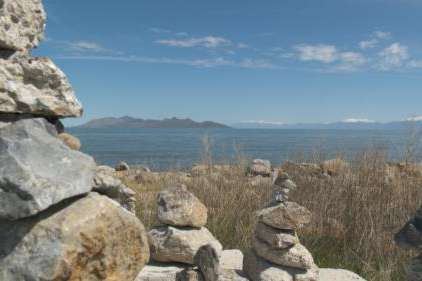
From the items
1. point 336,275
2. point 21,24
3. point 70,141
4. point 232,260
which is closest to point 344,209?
point 336,275

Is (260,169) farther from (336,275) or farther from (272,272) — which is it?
(272,272)

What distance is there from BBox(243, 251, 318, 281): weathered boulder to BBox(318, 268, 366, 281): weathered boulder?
0.44 m

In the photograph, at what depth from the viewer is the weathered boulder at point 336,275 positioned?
5777 mm

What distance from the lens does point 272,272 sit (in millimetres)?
5262

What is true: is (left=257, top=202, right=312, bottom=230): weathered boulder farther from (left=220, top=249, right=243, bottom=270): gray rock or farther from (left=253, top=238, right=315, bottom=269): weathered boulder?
(left=220, top=249, right=243, bottom=270): gray rock

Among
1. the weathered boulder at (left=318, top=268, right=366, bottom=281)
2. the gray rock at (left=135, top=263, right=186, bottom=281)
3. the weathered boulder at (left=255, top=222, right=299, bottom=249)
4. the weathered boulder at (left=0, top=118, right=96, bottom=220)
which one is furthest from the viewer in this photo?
the weathered boulder at (left=318, top=268, right=366, bottom=281)

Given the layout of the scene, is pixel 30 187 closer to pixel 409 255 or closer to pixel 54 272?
pixel 54 272

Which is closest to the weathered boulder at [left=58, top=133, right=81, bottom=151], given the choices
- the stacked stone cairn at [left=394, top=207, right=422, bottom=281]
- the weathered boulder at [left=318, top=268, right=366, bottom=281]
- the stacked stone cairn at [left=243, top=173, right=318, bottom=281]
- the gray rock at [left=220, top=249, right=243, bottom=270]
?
the stacked stone cairn at [left=243, top=173, right=318, bottom=281]

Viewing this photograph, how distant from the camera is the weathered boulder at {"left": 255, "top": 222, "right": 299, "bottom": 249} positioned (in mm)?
5171

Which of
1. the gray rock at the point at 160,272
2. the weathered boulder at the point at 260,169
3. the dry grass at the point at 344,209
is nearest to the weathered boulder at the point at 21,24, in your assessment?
the gray rock at the point at 160,272

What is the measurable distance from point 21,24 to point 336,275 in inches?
165

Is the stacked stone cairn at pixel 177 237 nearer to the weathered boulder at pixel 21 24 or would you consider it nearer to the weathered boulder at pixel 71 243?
the weathered boulder at pixel 71 243

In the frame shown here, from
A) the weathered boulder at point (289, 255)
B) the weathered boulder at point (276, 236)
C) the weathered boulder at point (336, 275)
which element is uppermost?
the weathered boulder at point (276, 236)

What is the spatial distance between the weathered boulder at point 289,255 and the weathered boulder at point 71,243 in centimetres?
211
